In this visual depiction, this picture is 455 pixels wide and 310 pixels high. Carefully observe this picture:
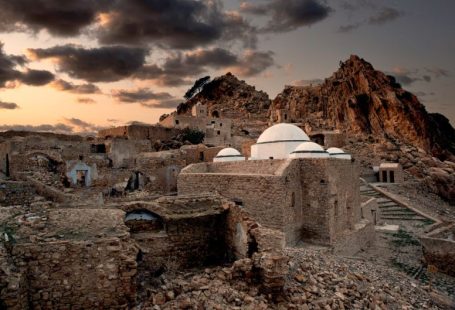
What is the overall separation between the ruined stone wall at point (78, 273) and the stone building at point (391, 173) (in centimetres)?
2690

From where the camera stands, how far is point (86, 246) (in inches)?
187

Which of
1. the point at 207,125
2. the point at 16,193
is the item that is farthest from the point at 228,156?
the point at 207,125

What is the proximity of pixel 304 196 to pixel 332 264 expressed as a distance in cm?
377

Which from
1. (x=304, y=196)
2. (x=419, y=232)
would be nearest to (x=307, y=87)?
(x=419, y=232)

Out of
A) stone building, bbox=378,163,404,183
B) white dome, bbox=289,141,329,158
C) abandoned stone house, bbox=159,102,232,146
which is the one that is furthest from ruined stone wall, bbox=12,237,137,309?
stone building, bbox=378,163,404,183

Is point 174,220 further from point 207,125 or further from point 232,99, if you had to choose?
point 232,99

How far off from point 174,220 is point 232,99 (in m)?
61.9

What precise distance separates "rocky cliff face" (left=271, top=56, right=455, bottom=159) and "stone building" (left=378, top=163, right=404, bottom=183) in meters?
13.8

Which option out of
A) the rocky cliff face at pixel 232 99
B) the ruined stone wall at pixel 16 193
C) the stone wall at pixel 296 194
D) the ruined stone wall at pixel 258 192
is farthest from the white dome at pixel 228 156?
the rocky cliff face at pixel 232 99

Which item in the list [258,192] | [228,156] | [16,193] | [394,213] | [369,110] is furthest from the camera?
[369,110]

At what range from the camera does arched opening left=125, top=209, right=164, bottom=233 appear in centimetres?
707

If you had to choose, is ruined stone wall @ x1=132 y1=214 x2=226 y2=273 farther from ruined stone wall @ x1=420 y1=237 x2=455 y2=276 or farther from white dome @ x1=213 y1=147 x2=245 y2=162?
white dome @ x1=213 y1=147 x2=245 y2=162

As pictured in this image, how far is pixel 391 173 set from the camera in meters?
27.3

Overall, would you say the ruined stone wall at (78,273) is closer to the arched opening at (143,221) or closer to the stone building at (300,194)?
the arched opening at (143,221)
